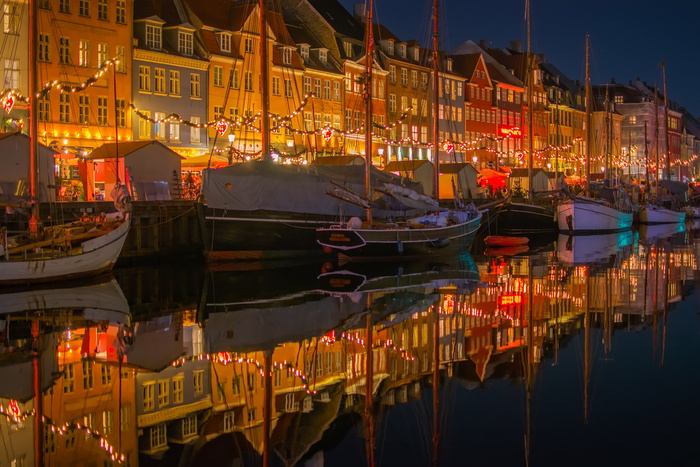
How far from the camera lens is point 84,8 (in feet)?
147

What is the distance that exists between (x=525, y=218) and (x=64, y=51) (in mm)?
29199

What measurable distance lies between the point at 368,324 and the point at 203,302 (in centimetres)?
613

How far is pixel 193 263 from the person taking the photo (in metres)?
34.6

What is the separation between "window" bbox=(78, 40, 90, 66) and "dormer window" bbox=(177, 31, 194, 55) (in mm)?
6319

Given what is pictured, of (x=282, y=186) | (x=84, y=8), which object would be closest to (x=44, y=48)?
(x=84, y=8)

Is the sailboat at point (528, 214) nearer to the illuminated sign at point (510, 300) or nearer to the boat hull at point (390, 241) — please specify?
the boat hull at point (390, 241)

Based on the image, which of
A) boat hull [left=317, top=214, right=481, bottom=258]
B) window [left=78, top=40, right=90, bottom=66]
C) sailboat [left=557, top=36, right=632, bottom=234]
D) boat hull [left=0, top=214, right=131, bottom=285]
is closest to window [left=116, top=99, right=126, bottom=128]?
window [left=78, top=40, right=90, bottom=66]

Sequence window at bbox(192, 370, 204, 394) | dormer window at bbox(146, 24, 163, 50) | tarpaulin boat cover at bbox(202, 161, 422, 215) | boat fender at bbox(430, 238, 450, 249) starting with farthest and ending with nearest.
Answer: dormer window at bbox(146, 24, 163, 50)
boat fender at bbox(430, 238, 450, 249)
tarpaulin boat cover at bbox(202, 161, 422, 215)
window at bbox(192, 370, 204, 394)

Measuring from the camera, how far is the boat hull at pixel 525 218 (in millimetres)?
55062

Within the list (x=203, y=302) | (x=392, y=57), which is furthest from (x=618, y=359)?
(x=392, y=57)

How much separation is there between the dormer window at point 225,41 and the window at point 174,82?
160 inches

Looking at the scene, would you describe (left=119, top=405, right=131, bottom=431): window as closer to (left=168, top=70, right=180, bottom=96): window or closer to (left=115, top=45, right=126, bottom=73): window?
(left=115, top=45, right=126, bottom=73): window

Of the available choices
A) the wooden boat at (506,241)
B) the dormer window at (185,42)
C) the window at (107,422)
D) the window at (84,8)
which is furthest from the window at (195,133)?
the window at (107,422)

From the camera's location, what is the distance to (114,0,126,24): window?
46.3 meters
